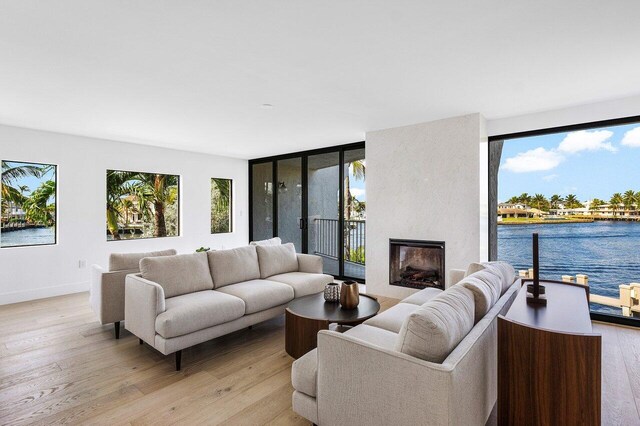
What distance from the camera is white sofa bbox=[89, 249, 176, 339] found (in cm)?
323

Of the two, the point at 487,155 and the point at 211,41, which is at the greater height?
the point at 211,41

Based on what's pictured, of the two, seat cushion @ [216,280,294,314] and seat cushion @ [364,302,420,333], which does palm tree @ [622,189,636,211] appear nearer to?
seat cushion @ [364,302,420,333]

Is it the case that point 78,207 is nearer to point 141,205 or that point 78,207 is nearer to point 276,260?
point 141,205

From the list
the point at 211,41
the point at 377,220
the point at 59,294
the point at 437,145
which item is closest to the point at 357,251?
the point at 377,220

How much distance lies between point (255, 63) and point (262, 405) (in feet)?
8.25

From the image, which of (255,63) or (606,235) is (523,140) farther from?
(255,63)

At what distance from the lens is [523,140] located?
4297 millimetres

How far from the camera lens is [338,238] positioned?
5867 mm

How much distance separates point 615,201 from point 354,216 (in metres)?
3.43

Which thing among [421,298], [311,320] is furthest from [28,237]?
[421,298]

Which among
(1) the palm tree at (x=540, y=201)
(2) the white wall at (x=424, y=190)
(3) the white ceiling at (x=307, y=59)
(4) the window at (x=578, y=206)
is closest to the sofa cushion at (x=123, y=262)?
(3) the white ceiling at (x=307, y=59)

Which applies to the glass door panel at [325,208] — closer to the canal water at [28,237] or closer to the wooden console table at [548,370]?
the canal water at [28,237]

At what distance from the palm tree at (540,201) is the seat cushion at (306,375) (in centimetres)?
390

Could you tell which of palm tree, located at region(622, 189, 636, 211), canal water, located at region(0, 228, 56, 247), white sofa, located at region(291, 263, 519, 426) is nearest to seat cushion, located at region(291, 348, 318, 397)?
white sofa, located at region(291, 263, 519, 426)
